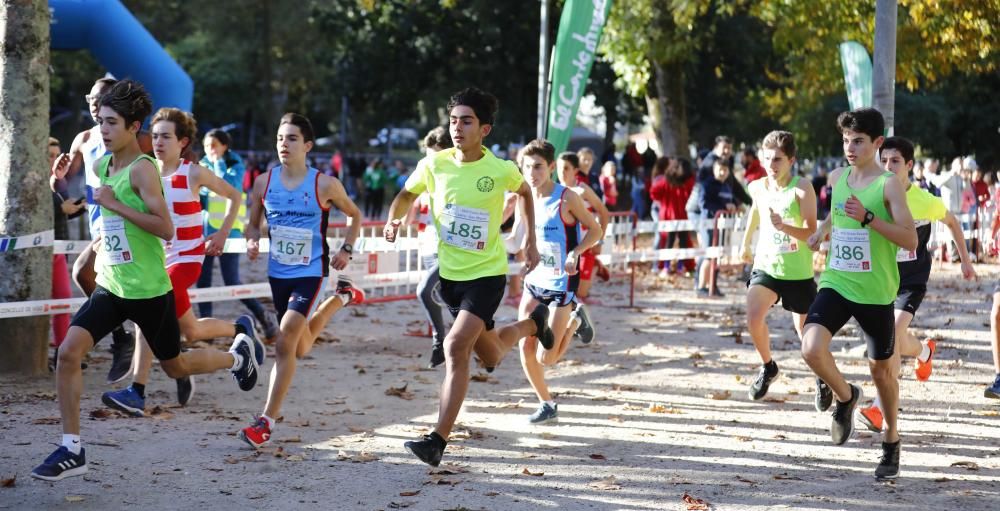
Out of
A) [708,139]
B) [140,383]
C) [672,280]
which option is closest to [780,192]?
[140,383]

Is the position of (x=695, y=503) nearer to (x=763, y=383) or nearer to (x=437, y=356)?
(x=763, y=383)

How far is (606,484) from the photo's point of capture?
6348mm

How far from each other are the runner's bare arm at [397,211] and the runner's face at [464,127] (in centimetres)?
50

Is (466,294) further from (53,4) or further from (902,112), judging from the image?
(902,112)

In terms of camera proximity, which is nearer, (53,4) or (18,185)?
(18,185)

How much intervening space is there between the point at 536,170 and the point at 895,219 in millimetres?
2448

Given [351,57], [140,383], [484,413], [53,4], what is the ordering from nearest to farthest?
1. [140,383]
2. [484,413]
3. [53,4]
4. [351,57]

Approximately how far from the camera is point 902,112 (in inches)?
1850

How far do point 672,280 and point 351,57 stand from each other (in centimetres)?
2587

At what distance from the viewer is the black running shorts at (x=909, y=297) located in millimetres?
8453

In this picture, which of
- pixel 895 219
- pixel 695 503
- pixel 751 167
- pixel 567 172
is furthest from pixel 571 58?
pixel 695 503

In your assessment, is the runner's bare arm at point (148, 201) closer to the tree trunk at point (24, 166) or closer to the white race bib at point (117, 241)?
the white race bib at point (117, 241)

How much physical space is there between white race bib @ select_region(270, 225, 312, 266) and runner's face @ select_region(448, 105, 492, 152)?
1.09m

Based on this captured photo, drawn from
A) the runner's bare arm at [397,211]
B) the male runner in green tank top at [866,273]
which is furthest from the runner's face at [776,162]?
the runner's bare arm at [397,211]
